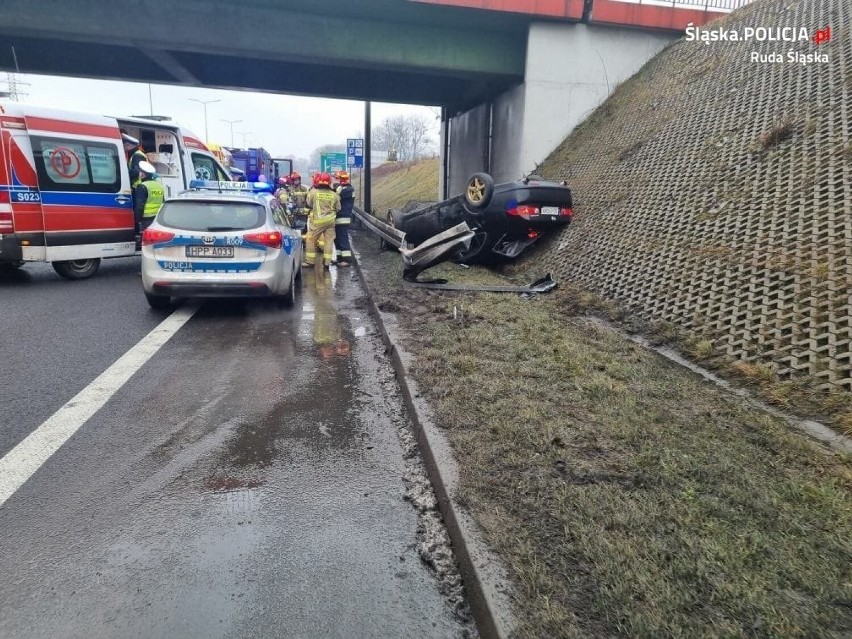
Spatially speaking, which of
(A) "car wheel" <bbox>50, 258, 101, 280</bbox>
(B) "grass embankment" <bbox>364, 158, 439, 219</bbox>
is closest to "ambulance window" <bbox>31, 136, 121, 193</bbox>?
(A) "car wheel" <bbox>50, 258, 101, 280</bbox>

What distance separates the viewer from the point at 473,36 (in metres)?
14.1

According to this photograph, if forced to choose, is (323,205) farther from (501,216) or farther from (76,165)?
(76,165)

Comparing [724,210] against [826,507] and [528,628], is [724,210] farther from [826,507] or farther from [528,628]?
[528,628]

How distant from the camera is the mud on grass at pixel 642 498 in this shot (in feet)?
6.24

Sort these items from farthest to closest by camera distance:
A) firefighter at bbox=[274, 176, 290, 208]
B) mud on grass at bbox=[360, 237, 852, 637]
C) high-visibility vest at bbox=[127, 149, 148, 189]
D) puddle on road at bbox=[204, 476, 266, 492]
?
firefighter at bbox=[274, 176, 290, 208]
high-visibility vest at bbox=[127, 149, 148, 189]
puddle on road at bbox=[204, 476, 266, 492]
mud on grass at bbox=[360, 237, 852, 637]

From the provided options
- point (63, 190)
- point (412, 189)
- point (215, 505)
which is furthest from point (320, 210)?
point (412, 189)

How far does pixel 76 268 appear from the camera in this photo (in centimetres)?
916

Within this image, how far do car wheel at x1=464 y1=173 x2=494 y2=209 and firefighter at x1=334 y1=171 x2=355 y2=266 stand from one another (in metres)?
3.12

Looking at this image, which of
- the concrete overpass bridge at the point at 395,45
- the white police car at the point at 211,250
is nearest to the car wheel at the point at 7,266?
the white police car at the point at 211,250

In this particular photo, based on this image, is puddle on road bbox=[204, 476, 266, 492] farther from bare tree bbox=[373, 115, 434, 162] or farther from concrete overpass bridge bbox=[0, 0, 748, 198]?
bare tree bbox=[373, 115, 434, 162]

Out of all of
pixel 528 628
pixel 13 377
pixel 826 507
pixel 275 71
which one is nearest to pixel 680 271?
pixel 826 507

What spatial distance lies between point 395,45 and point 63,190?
8705 mm

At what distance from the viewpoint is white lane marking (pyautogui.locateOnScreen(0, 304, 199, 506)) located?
3055 mm

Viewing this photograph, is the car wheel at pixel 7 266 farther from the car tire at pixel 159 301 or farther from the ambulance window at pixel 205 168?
the car tire at pixel 159 301
